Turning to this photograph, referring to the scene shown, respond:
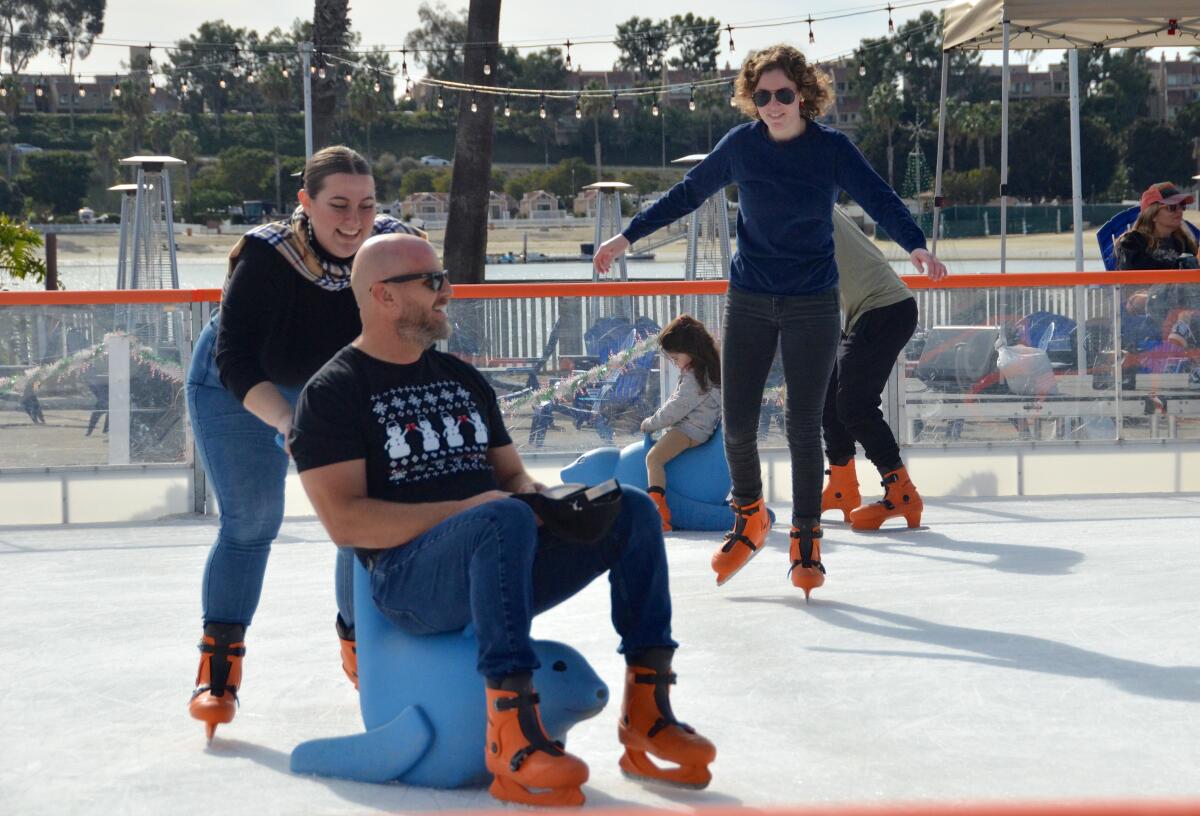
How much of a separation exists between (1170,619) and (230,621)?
265 cm

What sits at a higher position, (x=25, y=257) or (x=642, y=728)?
(x=25, y=257)

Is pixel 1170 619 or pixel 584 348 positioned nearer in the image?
pixel 1170 619

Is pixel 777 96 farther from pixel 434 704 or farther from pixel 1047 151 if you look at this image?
pixel 1047 151

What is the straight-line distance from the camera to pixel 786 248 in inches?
190

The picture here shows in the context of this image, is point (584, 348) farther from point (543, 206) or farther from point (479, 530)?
point (543, 206)

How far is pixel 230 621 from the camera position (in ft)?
12.0

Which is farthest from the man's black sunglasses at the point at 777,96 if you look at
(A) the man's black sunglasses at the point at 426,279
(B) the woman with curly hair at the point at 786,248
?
(A) the man's black sunglasses at the point at 426,279

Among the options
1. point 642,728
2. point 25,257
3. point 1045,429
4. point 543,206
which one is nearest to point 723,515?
point 1045,429

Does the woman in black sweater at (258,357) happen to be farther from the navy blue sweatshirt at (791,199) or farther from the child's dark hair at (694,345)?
the child's dark hair at (694,345)

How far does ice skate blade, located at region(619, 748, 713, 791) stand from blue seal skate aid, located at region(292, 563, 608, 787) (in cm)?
13

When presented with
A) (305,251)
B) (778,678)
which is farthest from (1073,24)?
(305,251)

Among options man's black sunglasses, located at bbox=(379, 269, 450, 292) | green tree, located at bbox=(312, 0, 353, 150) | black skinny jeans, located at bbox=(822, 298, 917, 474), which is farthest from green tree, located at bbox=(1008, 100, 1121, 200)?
man's black sunglasses, located at bbox=(379, 269, 450, 292)

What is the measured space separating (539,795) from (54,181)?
69.2 metres

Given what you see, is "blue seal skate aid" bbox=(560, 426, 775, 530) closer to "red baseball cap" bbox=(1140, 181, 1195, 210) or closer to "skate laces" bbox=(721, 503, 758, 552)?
"skate laces" bbox=(721, 503, 758, 552)
